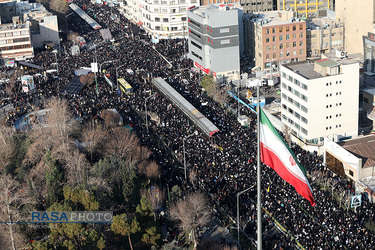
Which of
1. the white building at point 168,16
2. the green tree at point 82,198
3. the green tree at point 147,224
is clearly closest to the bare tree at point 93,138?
the green tree at point 82,198

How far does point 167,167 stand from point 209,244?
1534 cm

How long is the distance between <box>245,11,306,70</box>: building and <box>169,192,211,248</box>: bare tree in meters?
44.1

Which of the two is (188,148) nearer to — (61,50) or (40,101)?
(40,101)

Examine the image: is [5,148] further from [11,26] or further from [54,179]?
[11,26]

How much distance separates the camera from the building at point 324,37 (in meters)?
98.4

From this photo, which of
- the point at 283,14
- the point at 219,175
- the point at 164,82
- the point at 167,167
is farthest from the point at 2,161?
Answer: the point at 283,14

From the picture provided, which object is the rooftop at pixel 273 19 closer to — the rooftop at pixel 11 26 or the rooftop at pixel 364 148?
the rooftop at pixel 364 148

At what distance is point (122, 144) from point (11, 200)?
19372 mm

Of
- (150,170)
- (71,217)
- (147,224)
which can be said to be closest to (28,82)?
(150,170)

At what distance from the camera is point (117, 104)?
81.7 m

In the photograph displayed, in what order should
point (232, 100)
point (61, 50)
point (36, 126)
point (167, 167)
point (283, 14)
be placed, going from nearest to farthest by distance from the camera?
point (167, 167) → point (36, 126) → point (232, 100) → point (283, 14) → point (61, 50)

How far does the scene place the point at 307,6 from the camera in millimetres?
117750

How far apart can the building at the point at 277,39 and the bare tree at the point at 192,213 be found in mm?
44116

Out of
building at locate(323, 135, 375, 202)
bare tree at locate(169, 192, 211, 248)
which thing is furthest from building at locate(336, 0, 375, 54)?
bare tree at locate(169, 192, 211, 248)
